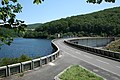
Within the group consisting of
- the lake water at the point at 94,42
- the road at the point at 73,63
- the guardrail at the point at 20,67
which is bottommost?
the lake water at the point at 94,42

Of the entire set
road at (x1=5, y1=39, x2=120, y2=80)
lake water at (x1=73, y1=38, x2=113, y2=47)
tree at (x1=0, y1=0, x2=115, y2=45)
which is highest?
tree at (x1=0, y1=0, x2=115, y2=45)

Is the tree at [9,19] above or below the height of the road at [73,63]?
above

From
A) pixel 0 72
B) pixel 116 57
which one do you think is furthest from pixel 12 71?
pixel 116 57

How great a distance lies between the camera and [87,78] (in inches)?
667

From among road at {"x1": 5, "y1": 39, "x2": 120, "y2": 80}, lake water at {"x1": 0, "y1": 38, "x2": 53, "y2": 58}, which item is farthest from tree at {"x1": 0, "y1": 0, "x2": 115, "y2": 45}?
lake water at {"x1": 0, "y1": 38, "x2": 53, "y2": 58}

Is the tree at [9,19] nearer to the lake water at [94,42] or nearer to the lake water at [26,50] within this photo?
the lake water at [26,50]

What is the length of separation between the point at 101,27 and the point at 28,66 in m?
179

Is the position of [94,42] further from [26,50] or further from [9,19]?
[9,19]

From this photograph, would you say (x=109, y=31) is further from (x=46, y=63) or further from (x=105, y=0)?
(x=105, y=0)

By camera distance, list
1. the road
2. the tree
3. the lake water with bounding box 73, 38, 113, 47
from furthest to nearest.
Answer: the lake water with bounding box 73, 38, 113, 47, the road, the tree

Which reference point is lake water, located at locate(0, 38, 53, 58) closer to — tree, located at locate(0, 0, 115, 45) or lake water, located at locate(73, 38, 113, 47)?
lake water, located at locate(73, 38, 113, 47)

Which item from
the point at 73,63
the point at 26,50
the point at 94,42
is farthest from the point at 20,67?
the point at 94,42

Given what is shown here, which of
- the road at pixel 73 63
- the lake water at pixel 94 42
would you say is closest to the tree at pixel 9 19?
the road at pixel 73 63

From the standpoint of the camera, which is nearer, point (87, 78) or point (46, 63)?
point (87, 78)
